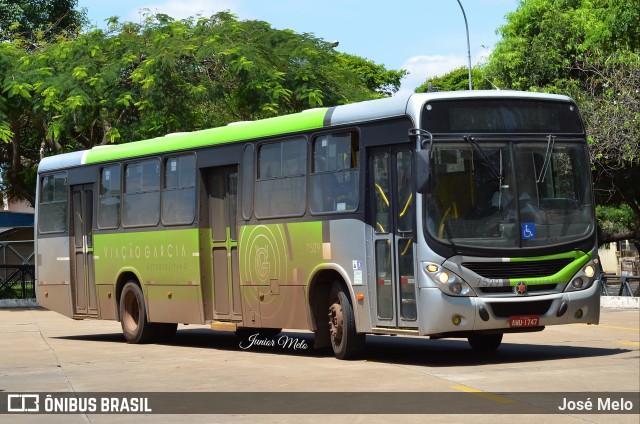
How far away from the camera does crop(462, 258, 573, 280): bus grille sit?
14.7 m

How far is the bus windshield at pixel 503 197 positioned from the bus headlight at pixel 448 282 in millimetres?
340

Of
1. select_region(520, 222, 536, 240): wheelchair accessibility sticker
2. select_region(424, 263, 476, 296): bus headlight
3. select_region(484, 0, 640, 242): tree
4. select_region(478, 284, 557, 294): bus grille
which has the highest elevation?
select_region(484, 0, 640, 242): tree

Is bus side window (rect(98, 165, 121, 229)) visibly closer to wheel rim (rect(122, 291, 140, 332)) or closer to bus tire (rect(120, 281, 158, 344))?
bus tire (rect(120, 281, 158, 344))

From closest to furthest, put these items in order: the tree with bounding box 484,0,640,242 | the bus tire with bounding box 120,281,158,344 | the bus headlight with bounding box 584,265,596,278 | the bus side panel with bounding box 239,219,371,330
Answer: the bus headlight with bounding box 584,265,596,278 → the bus side panel with bounding box 239,219,371,330 → the bus tire with bounding box 120,281,158,344 → the tree with bounding box 484,0,640,242

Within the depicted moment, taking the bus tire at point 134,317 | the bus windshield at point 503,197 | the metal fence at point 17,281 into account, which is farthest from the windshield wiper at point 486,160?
the metal fence at point 17,281

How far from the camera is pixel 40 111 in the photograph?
112 ft

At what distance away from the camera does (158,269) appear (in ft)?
67.1

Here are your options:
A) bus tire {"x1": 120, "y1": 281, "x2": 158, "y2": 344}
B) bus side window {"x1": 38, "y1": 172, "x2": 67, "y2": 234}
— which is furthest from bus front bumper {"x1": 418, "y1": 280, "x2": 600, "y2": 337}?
bus side window {"x1": 38, "y1": 172, "x2": 67, "y2": 234}

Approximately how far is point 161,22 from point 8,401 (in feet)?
83.1

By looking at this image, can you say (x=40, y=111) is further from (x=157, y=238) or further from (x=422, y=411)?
(x=422, y=411)

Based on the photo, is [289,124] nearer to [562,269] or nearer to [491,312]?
[491,312]

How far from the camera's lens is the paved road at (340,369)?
11039 millimetres

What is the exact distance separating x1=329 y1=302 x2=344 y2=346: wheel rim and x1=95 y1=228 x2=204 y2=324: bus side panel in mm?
3409

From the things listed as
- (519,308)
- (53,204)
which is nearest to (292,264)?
(519,308)
